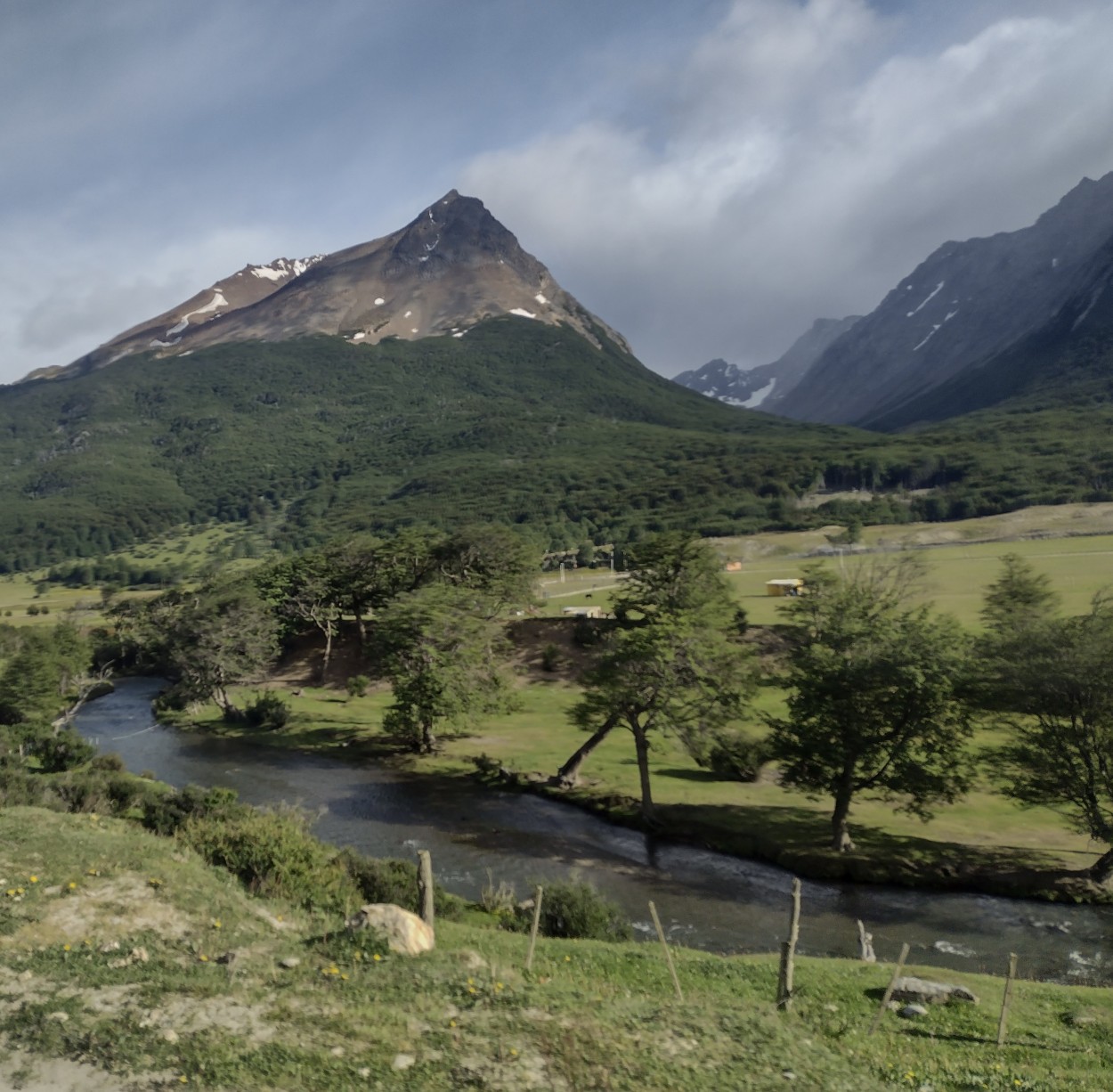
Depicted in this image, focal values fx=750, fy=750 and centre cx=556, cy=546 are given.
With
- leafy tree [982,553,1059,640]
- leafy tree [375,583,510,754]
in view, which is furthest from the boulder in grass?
leafy tree [982,553,1059,640]

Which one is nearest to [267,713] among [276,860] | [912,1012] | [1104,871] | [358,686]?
[358,686]

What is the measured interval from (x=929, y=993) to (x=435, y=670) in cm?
4260

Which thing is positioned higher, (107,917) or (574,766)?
(107,917)

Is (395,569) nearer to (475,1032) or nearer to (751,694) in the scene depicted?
(751,694)

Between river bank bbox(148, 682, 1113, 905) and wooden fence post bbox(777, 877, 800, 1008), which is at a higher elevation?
wooden fence post bbox(777, 877, 800, 1008)

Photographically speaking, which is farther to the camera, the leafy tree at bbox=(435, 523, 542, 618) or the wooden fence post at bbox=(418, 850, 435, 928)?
the leafy tree at bbox=(435, 523, 542, 618)

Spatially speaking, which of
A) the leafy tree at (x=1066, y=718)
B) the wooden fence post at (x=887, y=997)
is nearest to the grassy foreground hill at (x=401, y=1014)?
the wooden fence post at (x=887, y=997)

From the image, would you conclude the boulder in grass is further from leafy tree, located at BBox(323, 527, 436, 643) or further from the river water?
leafy tree, located at BBox(323, 527, 436, 643)

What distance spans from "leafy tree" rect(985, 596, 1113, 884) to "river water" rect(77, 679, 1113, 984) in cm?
497

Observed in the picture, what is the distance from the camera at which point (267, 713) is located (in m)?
68.2

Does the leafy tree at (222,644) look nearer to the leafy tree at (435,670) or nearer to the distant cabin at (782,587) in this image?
the leafy tree at (435,670)

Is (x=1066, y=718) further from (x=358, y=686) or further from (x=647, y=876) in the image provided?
(x=358, y=686)

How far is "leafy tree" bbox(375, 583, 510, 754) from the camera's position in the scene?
56375 mm

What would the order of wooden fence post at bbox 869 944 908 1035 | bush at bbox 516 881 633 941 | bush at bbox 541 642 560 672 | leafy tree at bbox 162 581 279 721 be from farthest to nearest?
bush at bbox 541 642 560 672, leafy tree at bbox 162 581 279 721, bush at bbox 516 881 633 941, wooden fence post at bbox 869 944 908 1035
